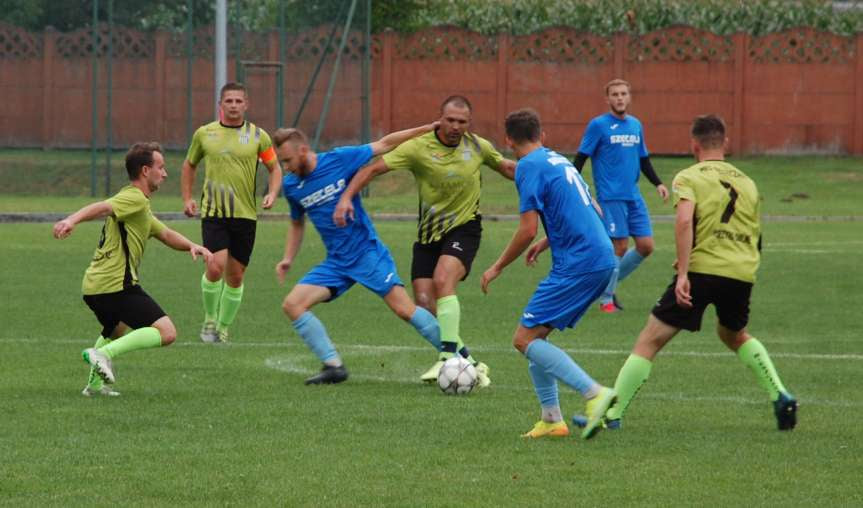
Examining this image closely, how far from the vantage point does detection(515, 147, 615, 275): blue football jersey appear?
8.19 m

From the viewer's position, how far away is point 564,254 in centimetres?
826

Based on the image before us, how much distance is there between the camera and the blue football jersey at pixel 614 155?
49.4ft

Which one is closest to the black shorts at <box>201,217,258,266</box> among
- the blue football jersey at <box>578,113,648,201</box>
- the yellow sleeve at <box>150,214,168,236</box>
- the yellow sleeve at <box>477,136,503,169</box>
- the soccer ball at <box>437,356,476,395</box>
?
the yellow sleeve at <box>477,136,503,169</box>

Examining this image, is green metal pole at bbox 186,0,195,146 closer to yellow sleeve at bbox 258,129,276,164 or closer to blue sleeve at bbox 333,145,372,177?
yellow sleeve at bbox 258,129,276,164

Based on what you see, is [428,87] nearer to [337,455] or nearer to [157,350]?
[157,350]

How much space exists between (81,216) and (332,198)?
189 centimetres

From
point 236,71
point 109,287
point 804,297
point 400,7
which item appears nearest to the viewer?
point 109,287

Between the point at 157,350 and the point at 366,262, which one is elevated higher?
the point at 366,262

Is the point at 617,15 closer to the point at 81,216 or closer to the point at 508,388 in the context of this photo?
the point at 508,388

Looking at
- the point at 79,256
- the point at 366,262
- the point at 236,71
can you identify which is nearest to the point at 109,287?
the point at 366,262

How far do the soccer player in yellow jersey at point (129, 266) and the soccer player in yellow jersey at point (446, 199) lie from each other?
1.42 m

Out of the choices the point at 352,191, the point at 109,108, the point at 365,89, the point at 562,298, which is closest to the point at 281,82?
the point at 365,89

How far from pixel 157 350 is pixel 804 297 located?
7085 mm

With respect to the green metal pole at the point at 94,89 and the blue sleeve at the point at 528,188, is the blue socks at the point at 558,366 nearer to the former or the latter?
the blue sleeve at the point at 528,188
